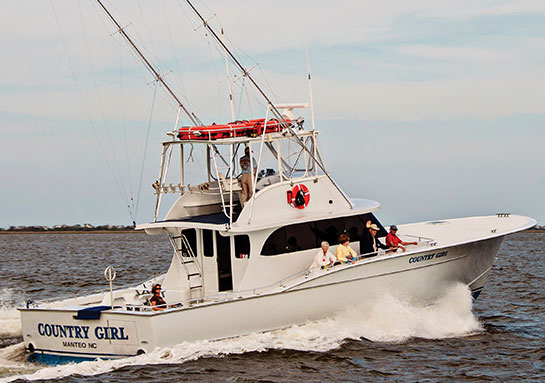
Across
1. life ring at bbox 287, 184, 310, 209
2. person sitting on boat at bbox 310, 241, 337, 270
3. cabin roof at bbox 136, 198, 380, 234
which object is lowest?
person sitting on boat at bbox 310, 241, 337, 270

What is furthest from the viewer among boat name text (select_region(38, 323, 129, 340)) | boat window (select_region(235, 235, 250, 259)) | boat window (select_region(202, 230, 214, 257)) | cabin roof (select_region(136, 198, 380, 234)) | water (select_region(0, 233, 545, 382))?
boat window (select_region(202, 230, 214, 257))

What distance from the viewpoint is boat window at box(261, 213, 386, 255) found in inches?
596

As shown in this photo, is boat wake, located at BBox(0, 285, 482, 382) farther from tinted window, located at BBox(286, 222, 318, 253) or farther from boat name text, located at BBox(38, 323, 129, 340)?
tinted window, located at BBox(286, 222, 318, 253)

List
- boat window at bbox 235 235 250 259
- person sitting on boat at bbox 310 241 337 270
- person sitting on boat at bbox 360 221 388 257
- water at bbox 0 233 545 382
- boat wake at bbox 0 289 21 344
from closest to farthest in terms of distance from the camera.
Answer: water at bbox 0 233 545 382, person sitting on boat at bbox 310 241 337 270, boat window at bbox 235 235 250 259, person sitting on boat at bbox 360 221 388 257, boat wake at bbox 0 289 21 344

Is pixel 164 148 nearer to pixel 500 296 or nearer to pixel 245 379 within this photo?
pixel 245 379

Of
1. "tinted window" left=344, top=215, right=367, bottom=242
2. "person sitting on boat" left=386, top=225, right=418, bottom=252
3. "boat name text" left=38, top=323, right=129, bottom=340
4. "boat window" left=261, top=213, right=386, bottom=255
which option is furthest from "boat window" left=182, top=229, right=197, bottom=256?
"person sitting on boat" left=386, top=225, right=418, bottom=252

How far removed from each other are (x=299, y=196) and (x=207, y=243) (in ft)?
6.66

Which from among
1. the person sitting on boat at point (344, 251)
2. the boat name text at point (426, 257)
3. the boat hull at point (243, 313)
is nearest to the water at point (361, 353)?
the boat hull at point (243, 313)

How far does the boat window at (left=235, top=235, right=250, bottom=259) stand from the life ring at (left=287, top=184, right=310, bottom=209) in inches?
43.2

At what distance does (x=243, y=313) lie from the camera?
1421 cm

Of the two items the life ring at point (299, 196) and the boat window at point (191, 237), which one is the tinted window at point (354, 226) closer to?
the life ring at point (299, 196)

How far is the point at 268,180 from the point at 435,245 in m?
3.57

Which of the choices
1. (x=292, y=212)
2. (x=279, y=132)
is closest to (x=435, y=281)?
(x=292, y=212)

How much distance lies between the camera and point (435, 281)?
15891 millimetres
